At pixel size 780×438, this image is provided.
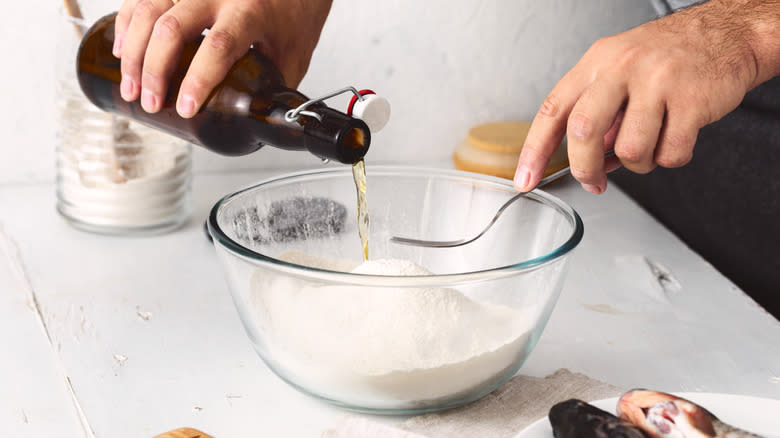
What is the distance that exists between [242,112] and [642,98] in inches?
14.8

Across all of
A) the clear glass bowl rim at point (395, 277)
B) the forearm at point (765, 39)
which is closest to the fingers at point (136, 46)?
the clear glass bowl rim at point (395, 277)

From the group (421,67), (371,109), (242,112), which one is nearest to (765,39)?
(371,109)

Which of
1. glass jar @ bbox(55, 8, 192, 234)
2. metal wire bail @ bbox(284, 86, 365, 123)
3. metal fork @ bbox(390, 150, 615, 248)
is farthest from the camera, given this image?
glass jar @ bbox(55, 8, 192, 234)

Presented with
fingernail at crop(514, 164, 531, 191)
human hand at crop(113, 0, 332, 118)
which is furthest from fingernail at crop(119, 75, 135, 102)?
fingernail at crop(514, 164, 531, 191)

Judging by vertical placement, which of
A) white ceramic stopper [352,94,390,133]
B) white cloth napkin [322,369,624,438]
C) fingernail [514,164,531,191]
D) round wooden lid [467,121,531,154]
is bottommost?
white cloth napkin [322,369,624,438]

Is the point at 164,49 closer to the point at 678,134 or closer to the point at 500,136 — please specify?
the point at 678,134

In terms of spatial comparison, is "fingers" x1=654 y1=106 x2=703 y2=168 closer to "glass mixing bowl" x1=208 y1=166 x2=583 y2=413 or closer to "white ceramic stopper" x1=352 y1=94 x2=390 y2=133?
"glass mixing bowl" x1=208 y1=166 x2=583 y2=413

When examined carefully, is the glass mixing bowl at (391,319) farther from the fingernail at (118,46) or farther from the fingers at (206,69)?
the fingernail at (118,46)

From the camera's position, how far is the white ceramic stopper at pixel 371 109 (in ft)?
2.03

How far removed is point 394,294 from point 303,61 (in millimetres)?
552

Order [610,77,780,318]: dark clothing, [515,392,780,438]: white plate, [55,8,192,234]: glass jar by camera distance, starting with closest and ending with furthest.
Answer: [515,392,780,438]: white plate → [55,8,192,234]: glass jar → [610,77,780,318]: dark clothing

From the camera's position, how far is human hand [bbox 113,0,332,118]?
2.28 ft

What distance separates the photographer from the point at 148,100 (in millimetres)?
735

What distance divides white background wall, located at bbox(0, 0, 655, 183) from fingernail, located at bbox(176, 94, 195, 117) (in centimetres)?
62
